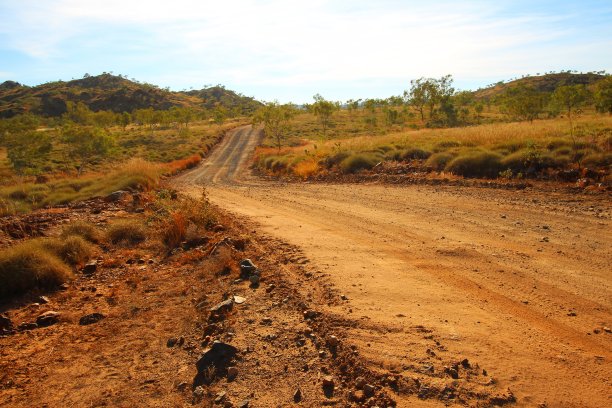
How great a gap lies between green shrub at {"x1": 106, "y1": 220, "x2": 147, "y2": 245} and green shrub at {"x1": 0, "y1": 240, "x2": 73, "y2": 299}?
2.27 m

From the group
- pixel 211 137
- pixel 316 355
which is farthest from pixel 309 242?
pixel 211 137

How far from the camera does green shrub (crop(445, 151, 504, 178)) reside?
586 inches

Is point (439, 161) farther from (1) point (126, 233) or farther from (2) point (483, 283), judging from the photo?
(1) point (126, 233)

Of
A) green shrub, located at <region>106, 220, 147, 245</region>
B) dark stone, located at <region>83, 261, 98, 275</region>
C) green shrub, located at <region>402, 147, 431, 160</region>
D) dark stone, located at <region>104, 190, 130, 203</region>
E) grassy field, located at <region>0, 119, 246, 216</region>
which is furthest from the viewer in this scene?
green shrub, located at <region>402, 147, 431, 160</region>

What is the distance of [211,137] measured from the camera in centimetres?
6194

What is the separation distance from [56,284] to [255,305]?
4.53 m

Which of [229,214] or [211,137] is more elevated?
[211,137]

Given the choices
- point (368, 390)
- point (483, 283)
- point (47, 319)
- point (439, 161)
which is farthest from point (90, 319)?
point (439, 161)

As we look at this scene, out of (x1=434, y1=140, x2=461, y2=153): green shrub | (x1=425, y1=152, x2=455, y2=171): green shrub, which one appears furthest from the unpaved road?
(x1=434, y1=140, x2=461, y2=153): green shrub

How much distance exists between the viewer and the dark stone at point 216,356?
452 centimetres

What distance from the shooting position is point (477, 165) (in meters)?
15.4

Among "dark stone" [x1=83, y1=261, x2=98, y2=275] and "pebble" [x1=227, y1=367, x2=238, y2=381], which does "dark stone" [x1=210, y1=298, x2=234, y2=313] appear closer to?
"pebble" [x1=227, y1=367, x2=238, y2=381]

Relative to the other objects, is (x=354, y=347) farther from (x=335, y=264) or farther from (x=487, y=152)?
(x=487, y=152)

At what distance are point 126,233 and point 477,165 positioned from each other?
1211 centimetres
